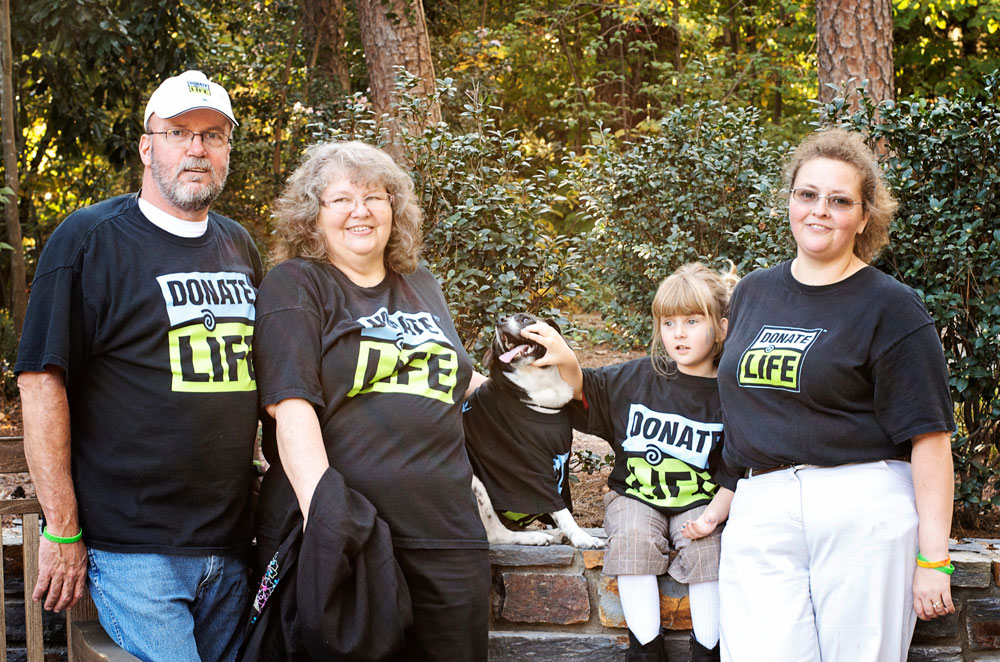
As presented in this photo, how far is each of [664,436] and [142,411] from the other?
5.47ft

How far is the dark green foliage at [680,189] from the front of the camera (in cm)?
535

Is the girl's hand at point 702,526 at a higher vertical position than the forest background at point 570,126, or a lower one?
lower

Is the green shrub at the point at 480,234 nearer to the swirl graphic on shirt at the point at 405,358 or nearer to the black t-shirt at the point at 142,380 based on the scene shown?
the swirl graphic on shirt at the point at 405,358

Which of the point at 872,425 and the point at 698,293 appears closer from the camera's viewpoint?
the point at 872,425

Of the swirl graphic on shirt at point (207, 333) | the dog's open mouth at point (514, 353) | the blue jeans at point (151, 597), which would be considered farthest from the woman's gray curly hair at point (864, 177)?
the blue jeans at point (151, 597)

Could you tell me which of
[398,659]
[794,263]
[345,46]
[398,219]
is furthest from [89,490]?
[345,46]

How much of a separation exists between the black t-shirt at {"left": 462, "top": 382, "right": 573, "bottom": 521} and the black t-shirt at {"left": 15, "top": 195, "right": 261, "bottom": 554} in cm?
89

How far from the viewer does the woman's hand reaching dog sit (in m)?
3.11

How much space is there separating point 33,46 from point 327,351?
762 cm

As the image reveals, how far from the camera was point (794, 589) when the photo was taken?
251cm

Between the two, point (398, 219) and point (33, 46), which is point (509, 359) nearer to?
point (398, 219)

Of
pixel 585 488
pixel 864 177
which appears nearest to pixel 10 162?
pixel 585 488

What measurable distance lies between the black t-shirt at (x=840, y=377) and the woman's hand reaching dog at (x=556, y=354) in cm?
64

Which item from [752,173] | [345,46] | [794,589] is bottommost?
[794,589]
